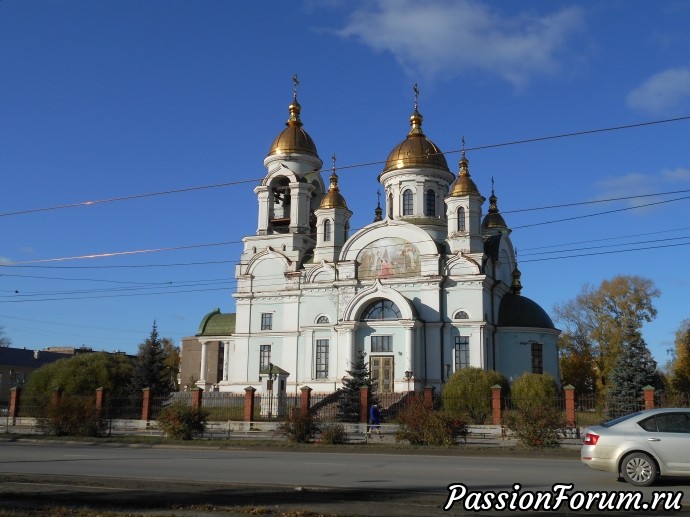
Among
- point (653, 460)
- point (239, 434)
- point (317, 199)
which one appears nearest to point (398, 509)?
point (653, 460)

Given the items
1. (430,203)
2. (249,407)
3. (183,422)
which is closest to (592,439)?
(183,422)

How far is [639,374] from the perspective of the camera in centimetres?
3578

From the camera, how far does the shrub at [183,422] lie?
2488cm

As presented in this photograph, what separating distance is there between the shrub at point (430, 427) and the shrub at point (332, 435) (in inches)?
75.9

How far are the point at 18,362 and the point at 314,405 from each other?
52.8 metres

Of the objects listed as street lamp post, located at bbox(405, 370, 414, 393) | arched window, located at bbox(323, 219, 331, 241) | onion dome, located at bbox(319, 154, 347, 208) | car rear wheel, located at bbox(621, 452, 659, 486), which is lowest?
car rear wheel, located at bbox(621, 452, 659, 486)

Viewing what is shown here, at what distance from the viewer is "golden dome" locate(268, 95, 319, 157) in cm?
4828

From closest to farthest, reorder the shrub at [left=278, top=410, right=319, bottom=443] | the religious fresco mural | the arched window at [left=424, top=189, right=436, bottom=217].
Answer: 1. the shrub at [left=278, top=410, right=319, bottom=443]
2. the religious fresco mural
3. the arched window at [left=424, top=189, right=436, bottom=217]

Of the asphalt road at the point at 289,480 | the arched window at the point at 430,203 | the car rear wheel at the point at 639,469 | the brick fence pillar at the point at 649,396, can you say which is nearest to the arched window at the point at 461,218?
the arched window at the point at 430,203

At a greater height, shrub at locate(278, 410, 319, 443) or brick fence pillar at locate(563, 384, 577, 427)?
brick fence pillar at locate(563, 384, 577, 427)

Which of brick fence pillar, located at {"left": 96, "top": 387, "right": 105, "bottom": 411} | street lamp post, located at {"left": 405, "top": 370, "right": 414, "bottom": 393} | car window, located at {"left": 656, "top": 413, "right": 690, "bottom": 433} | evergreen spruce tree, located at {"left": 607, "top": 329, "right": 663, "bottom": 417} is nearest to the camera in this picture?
car window, located at {"left": 656, "top": 413, "right": 690, "bottom": 433}

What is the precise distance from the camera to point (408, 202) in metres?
45.8

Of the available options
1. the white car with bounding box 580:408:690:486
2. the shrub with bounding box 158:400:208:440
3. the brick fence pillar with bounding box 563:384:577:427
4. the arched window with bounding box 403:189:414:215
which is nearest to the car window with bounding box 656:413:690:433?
the white car with bounding box 580:408:690:486

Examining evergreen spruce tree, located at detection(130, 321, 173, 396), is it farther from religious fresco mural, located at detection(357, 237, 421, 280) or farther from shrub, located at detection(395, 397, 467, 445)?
shrub, located at detection(395, 397, 467, 445)
